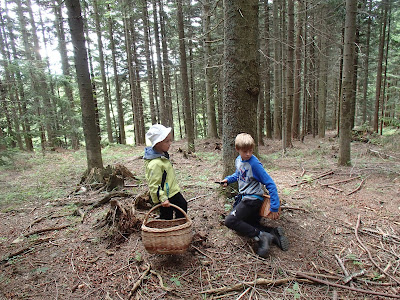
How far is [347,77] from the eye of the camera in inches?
264

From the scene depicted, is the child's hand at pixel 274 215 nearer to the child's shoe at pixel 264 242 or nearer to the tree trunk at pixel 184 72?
the child's shoe at pixel 264 242

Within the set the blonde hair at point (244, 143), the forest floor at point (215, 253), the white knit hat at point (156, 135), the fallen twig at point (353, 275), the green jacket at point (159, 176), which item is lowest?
the fallen twig at point (353, 275)

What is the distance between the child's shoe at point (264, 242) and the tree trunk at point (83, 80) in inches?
215

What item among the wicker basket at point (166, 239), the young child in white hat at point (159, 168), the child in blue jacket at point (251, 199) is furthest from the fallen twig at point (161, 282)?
the child in blue jacket at point (251, 199)

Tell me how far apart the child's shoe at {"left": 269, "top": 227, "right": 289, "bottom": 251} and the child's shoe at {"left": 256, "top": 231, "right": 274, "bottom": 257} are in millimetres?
131

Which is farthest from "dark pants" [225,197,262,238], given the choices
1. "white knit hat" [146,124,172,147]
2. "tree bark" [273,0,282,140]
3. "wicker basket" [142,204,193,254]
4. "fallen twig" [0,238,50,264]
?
"tree bark" [273,0,282,140]

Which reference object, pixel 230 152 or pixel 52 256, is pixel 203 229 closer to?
pixel 230 152

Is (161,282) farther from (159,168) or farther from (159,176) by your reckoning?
Result: (159,168)

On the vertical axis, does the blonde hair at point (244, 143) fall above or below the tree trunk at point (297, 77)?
below

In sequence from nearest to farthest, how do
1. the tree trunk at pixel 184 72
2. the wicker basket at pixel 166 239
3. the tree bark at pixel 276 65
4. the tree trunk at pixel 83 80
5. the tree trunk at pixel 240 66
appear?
the wicker basket at pixel 166 239 → the tree trunk at pixel 240 66 → the tree trunk at pixel 83 80 → the tree trunk at pixel 184 72 → the tree bark at pixel 276 65

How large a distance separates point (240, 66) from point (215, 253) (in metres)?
2.89

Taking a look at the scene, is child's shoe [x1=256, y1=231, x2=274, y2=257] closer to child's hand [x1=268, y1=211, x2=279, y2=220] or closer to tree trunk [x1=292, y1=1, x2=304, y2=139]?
child's hand [x1=268, y1=211, x2=279, y2=220]

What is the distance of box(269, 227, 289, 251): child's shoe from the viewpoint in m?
3.20

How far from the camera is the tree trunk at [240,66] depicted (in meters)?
3.64
